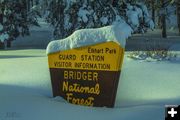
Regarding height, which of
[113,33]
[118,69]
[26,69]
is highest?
[113,33]

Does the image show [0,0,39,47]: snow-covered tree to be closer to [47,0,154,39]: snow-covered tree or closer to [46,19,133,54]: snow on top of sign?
[47,0,154,39]: snow-covered tree

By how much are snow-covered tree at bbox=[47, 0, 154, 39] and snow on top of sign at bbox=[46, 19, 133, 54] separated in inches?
607

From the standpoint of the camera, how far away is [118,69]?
8539 millimetres

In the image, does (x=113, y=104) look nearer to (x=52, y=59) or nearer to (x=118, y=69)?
(x=118, y=69)

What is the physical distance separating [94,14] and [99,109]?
55.1ft

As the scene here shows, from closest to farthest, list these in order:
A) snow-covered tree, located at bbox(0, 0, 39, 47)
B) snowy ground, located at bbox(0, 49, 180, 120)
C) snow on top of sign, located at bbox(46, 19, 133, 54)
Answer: snowy ground, located at bbox(0, 49, 180, 120) < snow on top of sign, located at bbox(46, 19, 133, 54) < snow-covered tree, located at bbox(0, 0, 39, 47)

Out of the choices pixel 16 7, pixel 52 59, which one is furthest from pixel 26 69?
pixel 16 7

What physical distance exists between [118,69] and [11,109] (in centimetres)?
195

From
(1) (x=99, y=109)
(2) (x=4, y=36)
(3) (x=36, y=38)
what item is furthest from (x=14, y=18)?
(1) (x=99, y=109)

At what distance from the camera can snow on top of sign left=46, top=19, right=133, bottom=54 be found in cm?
851

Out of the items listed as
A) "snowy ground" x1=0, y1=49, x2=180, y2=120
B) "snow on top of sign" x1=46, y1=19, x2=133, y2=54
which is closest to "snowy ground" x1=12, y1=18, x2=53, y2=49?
"snowy ground" x1=0, y1=49, x2=180, y2=120

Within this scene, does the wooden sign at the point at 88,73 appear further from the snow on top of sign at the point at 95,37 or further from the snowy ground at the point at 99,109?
the snowy ground at the point at 99,109

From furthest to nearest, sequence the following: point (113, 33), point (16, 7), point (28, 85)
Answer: point (16, 7) < point (28, 85) < point (113, 33)

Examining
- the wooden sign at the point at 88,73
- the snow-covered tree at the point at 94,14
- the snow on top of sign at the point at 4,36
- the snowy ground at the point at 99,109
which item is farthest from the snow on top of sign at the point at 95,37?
the snow on top of sign at the point at 4,36
